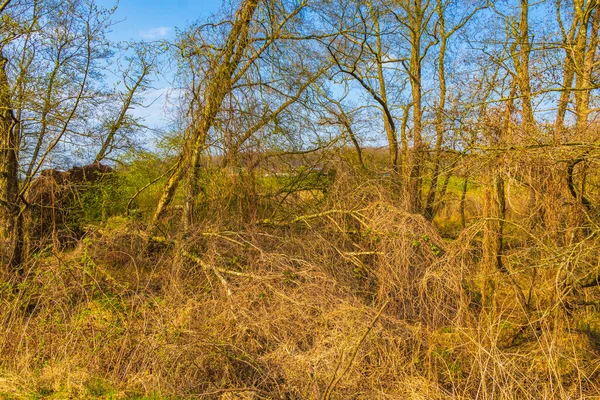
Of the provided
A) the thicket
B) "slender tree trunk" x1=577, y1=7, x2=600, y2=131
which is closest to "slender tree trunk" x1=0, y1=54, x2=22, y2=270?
the thicket

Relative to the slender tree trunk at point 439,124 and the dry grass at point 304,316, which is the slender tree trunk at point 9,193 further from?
the slender tree trunk at point 439,124

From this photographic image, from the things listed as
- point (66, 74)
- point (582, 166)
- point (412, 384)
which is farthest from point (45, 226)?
point (582, 166)

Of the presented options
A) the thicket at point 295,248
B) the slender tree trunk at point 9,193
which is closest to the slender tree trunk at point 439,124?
the thicket at point 295,248

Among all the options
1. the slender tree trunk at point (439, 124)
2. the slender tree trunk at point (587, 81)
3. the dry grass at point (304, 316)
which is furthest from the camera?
the slender tree trunk at point (439, 124)

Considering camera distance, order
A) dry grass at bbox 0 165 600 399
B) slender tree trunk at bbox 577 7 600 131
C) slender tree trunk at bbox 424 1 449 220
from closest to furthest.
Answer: dry grass at bbox 0 165 600 399
slender tree trunk at bbox 577 7 600 131
slender tree trunk at bbox 424 1 449 220

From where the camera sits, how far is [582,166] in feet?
18.8

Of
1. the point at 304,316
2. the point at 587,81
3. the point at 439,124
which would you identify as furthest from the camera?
the point at 439,124

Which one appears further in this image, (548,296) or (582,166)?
(548,296)

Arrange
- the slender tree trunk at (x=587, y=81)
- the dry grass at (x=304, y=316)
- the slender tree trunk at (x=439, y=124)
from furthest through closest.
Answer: the slender tree trunk at (x=439, y=124) < the slender tree trunk at (x=587, y=81) < the dry grass at (x=304, y=316)

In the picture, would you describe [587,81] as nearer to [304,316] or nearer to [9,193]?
[304,316]

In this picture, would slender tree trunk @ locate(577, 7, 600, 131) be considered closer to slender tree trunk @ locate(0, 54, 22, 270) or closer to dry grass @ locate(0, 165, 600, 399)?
dry grass @ locate(0, 165, 600, 399)

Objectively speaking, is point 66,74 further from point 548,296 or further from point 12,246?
point 548,296

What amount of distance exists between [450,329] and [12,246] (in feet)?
21.3

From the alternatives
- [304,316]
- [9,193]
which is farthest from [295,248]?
[9,193]
